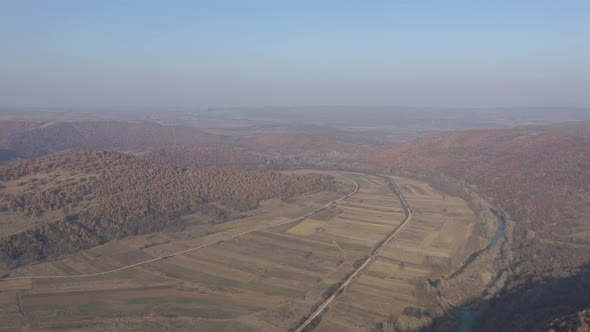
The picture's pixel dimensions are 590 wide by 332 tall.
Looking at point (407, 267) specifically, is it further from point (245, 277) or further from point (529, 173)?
point (529, 173)

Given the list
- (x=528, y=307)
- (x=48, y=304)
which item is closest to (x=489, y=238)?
(x=528, y=307)

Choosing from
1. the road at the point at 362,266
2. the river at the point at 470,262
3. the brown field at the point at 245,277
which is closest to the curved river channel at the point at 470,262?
the river at the point at 470,262

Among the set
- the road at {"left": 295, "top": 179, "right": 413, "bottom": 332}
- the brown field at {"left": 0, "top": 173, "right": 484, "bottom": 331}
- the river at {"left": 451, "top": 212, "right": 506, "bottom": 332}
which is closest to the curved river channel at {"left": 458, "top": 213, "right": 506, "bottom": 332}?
the river at {"left": 451, "top": 212, "right": 506, "bottom": 332}

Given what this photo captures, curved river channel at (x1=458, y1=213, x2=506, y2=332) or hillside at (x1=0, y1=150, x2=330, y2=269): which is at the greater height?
hillside at (x1=0, y1=150, x2=330, y2=269)

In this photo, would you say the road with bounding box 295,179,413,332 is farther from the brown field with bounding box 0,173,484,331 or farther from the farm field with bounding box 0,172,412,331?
the farm field with bounding box 0,172,412,331

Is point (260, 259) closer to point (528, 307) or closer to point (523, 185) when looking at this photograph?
point (528, 307)

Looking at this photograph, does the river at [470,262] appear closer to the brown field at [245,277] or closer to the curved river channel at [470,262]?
the curved river channel at [470,262]

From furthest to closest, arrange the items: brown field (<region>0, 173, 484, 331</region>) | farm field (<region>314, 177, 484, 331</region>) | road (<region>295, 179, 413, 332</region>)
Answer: farm field (<region>314, 177, 484, 331</region>), road (<region>295, 179, 413, 332</region>), brown field (<region>0, 173, 484, 331</region>)
